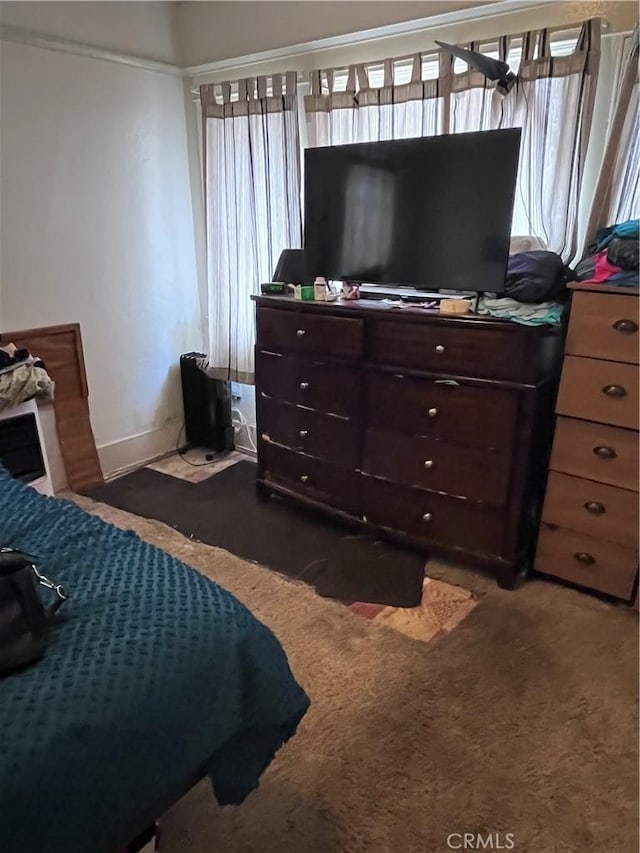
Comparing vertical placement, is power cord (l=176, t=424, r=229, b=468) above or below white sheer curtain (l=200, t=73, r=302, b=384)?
below

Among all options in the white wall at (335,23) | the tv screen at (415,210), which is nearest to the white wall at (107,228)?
the white wall at (335,23)

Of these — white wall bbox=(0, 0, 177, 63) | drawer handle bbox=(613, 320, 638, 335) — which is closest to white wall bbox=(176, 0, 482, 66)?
white wall bbox=(0, 0, 177, 63)

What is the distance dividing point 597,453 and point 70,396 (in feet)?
8.30

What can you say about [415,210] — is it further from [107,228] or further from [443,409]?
[107,228]

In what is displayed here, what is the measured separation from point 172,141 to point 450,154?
1834mm

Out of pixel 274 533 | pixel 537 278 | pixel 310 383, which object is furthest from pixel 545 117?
pixel 274 533

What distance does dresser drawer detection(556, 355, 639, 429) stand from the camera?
6.85 ft

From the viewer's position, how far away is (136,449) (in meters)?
3.62

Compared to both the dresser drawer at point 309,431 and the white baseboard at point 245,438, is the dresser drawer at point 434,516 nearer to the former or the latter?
the dresser drawer at point 309,431

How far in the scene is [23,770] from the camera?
2.91ft

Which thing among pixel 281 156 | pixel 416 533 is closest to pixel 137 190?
pixel 281 156

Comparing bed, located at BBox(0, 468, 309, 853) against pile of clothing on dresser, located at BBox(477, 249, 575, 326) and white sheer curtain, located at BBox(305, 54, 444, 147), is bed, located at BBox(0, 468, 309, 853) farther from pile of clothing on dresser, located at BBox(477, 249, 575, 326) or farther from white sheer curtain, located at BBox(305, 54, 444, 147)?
white sheer curtain, located at BBox(305, 54, 444, 147)

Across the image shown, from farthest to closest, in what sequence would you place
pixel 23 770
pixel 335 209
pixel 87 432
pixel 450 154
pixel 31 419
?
1. pixel 87 432
2. pixel 31 419
3. pixel 335 209
4. pixel 450 154
5. pixel 23 770

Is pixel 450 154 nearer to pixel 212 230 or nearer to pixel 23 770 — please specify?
pixel 212 230
